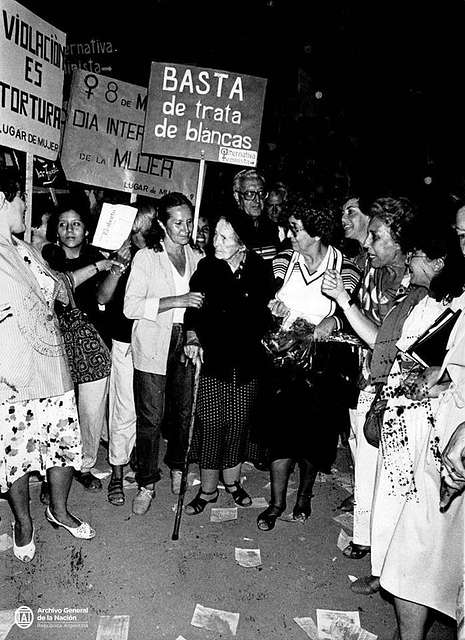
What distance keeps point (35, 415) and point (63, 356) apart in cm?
37

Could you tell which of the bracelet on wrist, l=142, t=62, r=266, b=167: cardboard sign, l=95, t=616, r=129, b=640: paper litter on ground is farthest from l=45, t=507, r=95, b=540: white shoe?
l=142, t=62, r=266, b=167: cardboard sign

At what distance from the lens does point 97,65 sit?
845cm

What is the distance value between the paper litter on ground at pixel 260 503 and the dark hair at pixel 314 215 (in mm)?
1965

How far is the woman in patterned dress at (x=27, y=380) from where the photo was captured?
10.7 ft

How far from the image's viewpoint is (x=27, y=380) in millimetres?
3312

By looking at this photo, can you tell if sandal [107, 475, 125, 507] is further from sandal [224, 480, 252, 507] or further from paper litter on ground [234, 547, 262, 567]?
paper litter on ground [234, 547, 262, 567]

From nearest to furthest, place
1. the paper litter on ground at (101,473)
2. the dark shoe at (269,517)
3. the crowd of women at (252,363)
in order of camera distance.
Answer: the crowd of women at (252,363), the dark shoe at (269,517), the paper litter on ground at (101,473)

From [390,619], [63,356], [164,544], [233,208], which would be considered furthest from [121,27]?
[390,619]

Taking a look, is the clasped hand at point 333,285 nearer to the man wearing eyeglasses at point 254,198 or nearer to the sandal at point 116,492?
the man wearing eyeglasses at point 254,198

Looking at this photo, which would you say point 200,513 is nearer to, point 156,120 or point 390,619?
point 390,619

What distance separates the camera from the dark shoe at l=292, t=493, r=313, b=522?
13.7 feet

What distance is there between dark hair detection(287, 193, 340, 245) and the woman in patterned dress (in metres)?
1.58

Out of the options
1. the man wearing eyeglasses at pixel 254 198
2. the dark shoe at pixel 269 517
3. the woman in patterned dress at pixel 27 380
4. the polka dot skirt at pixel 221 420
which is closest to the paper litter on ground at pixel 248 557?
the dark shoe at pixel 269 517

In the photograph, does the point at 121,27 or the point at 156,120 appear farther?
the point at 121,27
